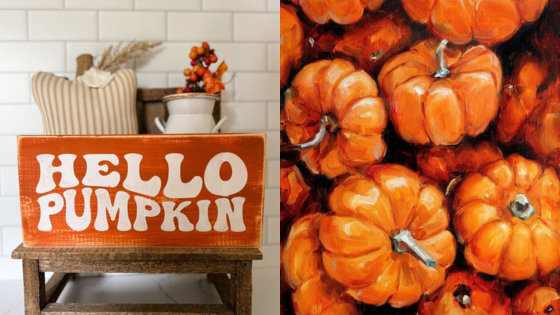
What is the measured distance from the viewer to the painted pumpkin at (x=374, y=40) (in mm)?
800

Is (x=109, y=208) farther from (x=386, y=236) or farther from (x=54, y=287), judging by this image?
(x=386, y=236)

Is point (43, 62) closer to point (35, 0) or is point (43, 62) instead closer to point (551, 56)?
point (35, 0)

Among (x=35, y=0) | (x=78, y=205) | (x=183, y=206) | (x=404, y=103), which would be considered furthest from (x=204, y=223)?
(x=35, y=0)

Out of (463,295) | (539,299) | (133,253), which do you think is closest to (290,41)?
(133,253)

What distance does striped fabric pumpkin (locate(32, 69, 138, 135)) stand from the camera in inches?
40.1

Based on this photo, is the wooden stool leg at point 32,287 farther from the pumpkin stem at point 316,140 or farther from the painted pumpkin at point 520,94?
the painted pumpkin at point 520,94

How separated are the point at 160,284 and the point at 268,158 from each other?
47 cm

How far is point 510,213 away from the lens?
32.4 inches

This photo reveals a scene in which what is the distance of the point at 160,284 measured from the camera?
119 cm

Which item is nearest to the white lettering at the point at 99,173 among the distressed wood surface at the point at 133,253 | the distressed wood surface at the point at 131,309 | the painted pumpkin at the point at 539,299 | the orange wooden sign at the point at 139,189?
the orange wooden sign at the point at 139,189

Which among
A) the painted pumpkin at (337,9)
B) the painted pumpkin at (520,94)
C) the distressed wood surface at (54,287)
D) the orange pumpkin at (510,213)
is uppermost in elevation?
the painted pumpkin at (337,9)

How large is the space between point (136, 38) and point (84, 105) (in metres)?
0.27

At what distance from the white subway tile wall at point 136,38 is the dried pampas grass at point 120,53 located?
29 mm

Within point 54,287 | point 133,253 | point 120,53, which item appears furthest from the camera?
point 120,53
